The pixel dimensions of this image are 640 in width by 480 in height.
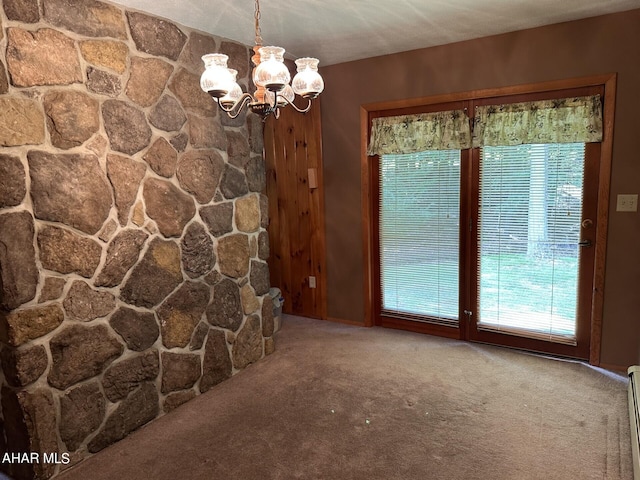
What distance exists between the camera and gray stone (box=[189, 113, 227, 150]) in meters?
2.69

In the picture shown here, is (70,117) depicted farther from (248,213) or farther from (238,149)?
(248,213)

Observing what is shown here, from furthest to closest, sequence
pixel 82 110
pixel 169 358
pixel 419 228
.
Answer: pixel 419 228
pixel 169 358
pixel 82 110

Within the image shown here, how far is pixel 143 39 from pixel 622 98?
3025mm

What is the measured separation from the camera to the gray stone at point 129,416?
2275mm

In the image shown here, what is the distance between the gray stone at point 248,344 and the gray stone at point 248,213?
0.69 metres

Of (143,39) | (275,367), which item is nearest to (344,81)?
(143,39)

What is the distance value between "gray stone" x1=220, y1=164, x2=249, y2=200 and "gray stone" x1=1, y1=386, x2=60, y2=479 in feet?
5.13

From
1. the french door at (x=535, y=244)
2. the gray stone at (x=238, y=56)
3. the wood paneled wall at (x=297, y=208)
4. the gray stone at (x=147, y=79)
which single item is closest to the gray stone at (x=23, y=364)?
the gray stone at (x=147, y=79)

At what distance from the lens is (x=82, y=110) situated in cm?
212

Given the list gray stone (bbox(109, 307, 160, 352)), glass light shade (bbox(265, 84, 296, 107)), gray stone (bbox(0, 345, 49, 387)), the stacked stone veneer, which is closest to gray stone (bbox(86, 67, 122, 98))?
the stacked stone veneer

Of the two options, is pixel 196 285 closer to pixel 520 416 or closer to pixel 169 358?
pixel 169 358

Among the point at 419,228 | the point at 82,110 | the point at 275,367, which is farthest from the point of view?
the point at 419,228

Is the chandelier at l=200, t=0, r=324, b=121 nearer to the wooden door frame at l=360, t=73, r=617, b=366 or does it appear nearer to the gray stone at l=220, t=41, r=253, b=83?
the gray stone at l=220, t=41, r=253, b=83

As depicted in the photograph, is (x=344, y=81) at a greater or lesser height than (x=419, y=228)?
greater
